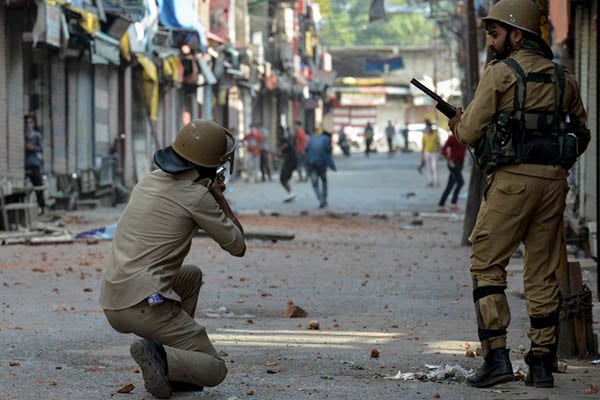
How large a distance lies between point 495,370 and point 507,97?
139 centimetres

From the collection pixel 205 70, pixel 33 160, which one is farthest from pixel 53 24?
pixel 205 70

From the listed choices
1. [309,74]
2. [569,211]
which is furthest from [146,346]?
[309,74]

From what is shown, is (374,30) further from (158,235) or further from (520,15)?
(158,235)

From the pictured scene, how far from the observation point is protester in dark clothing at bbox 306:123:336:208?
2841 centimetres

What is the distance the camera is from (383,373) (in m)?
7.77

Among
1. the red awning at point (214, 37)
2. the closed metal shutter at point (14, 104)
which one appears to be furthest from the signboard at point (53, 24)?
the red awning at point (214, 37)

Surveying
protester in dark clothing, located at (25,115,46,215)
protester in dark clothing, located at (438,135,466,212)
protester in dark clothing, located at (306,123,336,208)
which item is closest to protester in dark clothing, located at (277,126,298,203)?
protester in dark clothing, located at (306,123,336,208)

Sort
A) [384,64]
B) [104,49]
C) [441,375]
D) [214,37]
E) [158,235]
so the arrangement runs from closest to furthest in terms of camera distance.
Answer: [158,235] < [441,375] < [104,49] < [214,37] < [384,64]

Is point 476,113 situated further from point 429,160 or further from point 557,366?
point 429,160

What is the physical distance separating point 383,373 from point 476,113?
5.16ft

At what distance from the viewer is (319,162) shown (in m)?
28.8

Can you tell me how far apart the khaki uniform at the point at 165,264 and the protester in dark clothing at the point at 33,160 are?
58.3ft

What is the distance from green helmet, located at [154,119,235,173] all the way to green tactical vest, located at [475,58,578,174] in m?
1.36

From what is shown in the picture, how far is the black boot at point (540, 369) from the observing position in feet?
23.5
